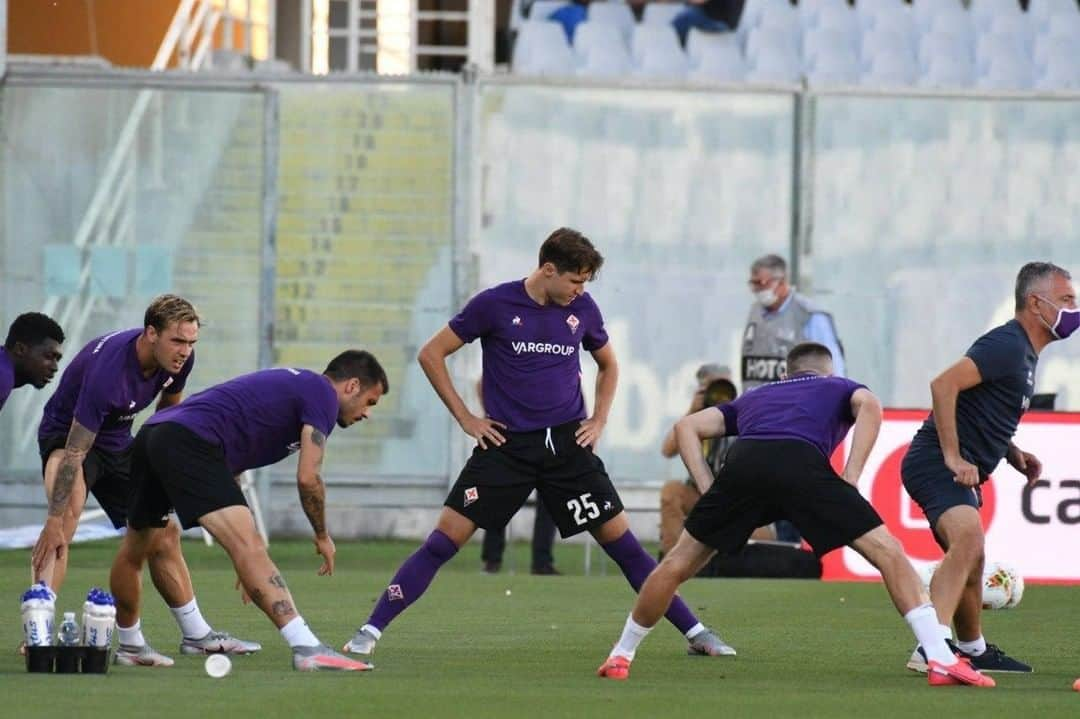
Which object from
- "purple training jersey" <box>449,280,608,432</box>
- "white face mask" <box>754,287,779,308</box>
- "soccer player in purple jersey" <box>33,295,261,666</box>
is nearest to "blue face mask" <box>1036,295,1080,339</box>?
"purple training jersey" <box>449,280,608,432</box>

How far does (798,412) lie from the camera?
9.70m

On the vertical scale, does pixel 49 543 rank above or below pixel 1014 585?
above

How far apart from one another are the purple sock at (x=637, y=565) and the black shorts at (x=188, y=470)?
76.4 inches

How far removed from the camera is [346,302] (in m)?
22.0

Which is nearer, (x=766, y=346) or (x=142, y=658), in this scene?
(x=142, y=658)

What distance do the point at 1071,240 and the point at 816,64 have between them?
3.97 metres

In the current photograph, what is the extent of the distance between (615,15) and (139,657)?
656 inches

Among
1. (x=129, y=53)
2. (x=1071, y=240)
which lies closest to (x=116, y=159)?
(x=129, y=53)

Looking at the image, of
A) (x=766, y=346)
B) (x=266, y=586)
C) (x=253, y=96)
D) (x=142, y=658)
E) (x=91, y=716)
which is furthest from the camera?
(x=253, y=96)

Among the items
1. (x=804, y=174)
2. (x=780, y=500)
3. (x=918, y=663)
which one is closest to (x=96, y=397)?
(x=780, y=500)

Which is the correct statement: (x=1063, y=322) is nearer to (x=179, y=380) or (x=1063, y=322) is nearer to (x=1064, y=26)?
(x=179, y=380)

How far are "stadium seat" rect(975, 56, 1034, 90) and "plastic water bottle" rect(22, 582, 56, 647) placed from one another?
17.1 m

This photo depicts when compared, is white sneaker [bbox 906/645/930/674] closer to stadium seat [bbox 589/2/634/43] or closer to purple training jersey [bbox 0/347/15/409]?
purple training jersey [bbox 0/347/15/409]

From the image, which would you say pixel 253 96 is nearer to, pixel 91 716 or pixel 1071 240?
pixel 1071 240
